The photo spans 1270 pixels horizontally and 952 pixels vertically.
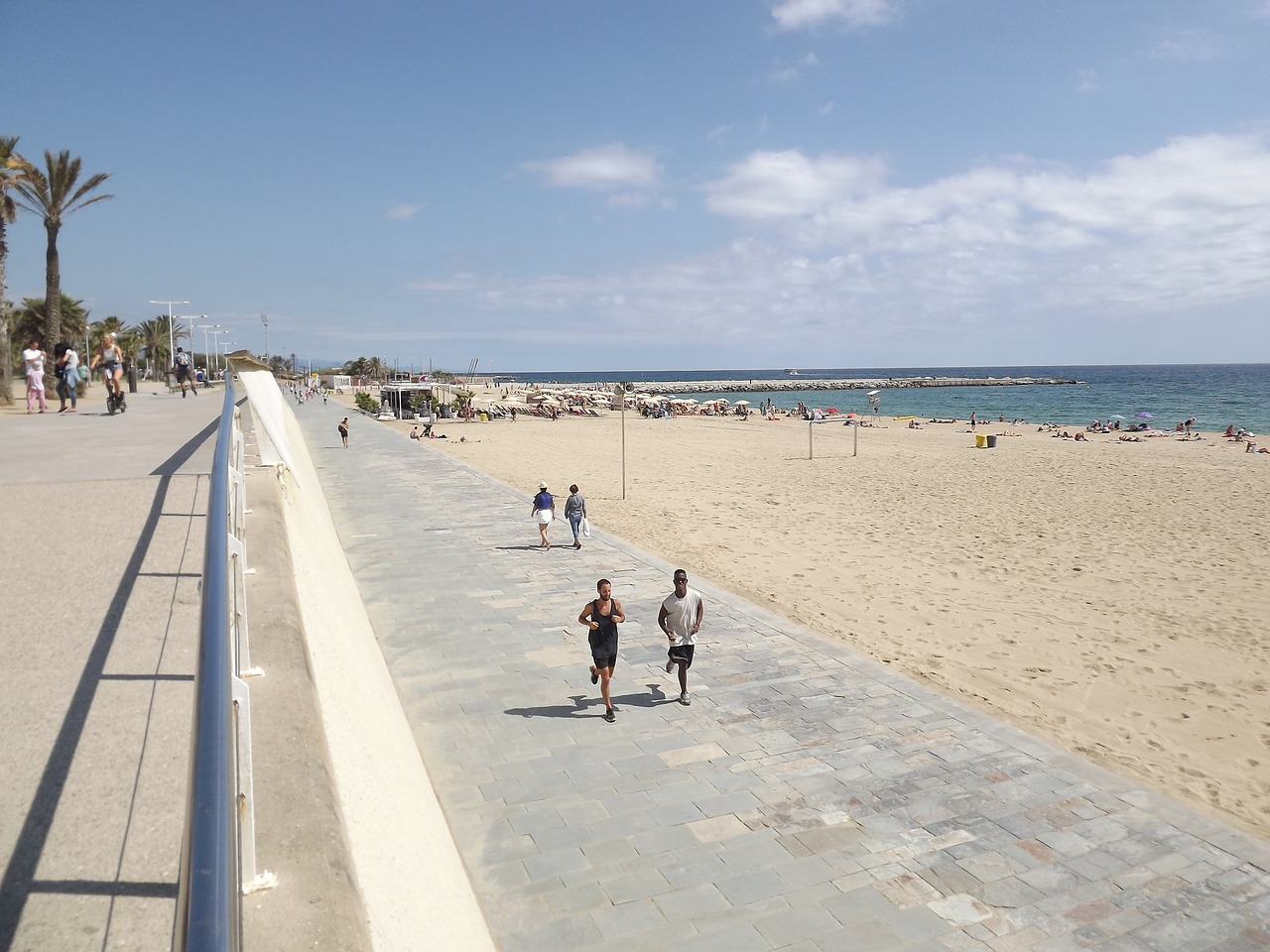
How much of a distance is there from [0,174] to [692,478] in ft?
56.5

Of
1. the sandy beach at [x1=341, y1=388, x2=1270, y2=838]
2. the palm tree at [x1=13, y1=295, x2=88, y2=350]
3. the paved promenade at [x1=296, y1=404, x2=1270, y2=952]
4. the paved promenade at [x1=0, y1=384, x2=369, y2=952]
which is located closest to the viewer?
the paved promenade at [x1=0, y1=384, x2=369, y2=952]

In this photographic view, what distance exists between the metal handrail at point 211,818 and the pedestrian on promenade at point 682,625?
4.73 metres

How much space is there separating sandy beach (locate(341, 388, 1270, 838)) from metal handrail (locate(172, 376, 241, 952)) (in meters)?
6.50

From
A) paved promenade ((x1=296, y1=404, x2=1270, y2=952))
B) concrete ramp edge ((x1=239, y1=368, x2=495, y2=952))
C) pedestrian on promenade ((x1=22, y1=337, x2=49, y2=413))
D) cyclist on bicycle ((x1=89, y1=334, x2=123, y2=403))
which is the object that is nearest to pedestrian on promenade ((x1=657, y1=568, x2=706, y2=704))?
paved promenade ((x1=296, y1=404, x2=1270, y2=952))

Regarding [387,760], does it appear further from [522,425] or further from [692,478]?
[522,425]

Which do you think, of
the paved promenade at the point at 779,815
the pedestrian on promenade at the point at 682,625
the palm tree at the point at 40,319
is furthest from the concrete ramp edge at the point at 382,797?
the palm tree at the point at 40,319

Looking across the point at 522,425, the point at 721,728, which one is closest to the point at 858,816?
the point at 721,728

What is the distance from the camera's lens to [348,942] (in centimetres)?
263

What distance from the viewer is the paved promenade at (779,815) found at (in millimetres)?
4094

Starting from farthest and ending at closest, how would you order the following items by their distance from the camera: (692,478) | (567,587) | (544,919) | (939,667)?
(692,478), (567,587), (939,667), (544,919)

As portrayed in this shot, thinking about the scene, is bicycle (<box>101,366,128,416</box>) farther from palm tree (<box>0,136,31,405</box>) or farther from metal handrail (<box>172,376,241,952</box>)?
metal handrail (<box>172,376,241,952</box>)

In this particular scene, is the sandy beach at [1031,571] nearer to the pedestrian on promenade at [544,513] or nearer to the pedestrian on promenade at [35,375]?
the pedestrian on promenade at [544,513]

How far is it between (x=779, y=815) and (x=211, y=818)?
4.27 meters

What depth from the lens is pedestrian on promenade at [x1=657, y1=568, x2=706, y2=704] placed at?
6.66 m
